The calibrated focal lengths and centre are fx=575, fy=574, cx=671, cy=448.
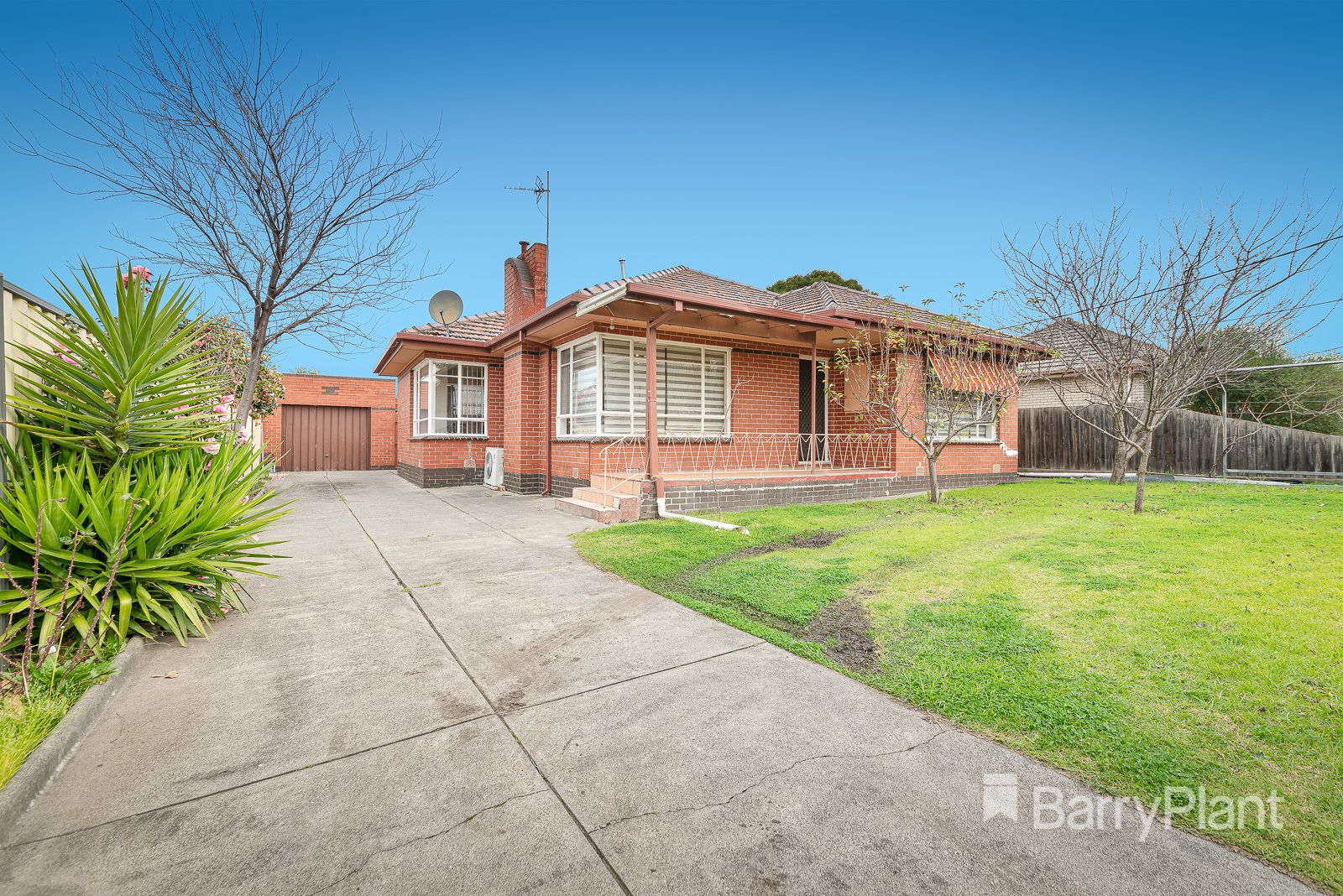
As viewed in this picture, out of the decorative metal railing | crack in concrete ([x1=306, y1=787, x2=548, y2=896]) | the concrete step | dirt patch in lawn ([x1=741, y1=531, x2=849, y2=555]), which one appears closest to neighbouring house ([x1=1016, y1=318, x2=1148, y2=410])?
the decorative metal railing

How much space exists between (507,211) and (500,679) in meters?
14.2

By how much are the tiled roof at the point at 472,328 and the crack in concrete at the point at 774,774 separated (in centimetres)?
1314

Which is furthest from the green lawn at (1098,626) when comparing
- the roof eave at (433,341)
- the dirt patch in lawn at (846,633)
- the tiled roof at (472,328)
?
the tiled roof at (472,328)

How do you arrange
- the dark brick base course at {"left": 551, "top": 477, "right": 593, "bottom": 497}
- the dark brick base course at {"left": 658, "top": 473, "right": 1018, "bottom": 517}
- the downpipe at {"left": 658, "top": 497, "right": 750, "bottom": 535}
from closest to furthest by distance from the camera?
the downpipe at {"left": 658, "top": 497, "right": 750, "bottom": 535}, the dark brick base course at {"left": 658, "top": 473, "right": 1018, "bottom": 517}, the dark brick base course at {"left": 551, "top": 477, "right": 593, "bottom": 497}

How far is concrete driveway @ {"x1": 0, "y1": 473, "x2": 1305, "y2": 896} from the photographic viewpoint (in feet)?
5.65

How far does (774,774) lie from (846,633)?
175cm

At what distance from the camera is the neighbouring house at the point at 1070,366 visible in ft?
32.2

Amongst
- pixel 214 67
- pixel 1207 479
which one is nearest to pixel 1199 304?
pixel 1207 479

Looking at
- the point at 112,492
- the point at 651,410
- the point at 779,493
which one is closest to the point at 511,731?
the point at 112,492

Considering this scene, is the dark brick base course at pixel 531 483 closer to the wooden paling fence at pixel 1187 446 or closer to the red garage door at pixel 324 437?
the red garage door at pixel 324 437

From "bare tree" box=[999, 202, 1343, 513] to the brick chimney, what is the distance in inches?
368

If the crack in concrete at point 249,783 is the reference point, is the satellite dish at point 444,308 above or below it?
above

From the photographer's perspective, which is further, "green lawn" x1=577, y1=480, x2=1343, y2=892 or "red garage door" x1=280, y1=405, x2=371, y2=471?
"red garage door" x1=280, y1=405, x2=371, y2=471

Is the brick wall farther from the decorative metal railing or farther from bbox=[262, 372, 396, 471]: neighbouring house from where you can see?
bbox=[262, 372, 396, 471]: neighbouring house
